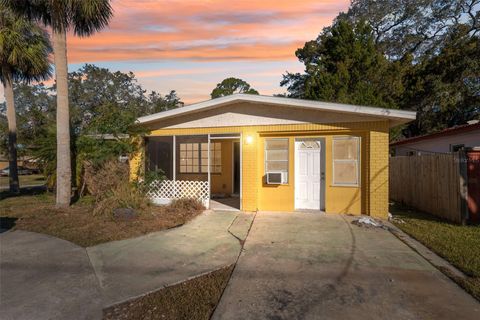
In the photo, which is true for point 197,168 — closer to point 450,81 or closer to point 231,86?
point 450,81

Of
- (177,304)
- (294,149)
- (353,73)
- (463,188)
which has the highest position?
(353,73)

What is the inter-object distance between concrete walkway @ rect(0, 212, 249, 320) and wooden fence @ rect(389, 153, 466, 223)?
553 centimetres

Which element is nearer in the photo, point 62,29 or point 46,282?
point 46,282

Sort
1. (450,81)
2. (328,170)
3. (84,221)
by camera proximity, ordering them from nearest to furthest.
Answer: (84,221) < (328,170) < (450,81)

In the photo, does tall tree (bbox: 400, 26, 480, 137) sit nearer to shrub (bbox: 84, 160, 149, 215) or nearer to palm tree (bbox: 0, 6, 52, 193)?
shrub (bbox: 84, 160, 149, 215)

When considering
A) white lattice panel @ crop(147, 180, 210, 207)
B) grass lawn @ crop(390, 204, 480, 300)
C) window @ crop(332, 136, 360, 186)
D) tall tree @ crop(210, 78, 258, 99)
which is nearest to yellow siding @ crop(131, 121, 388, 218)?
window @ crop(332, 136, 360, 186)

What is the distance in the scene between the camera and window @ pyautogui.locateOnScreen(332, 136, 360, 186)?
380 inches

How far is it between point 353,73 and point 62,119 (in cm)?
1572

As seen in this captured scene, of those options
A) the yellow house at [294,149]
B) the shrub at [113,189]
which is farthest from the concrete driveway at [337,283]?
the shrub at [113,189]

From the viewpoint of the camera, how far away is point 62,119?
34.8 ft

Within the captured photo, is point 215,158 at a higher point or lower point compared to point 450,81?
lower

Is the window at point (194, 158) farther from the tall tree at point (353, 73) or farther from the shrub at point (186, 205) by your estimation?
the tall tree at point (353, 73)

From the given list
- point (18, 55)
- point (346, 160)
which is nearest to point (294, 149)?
point (346, 160)

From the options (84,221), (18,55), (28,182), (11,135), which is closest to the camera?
(84,221)
